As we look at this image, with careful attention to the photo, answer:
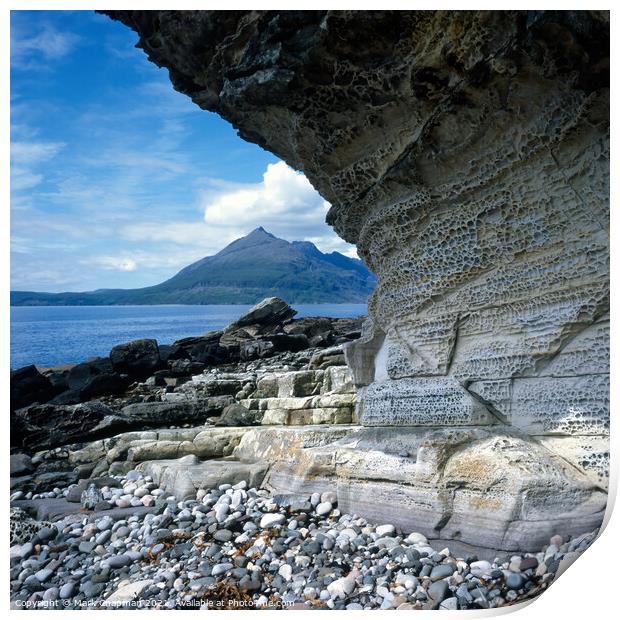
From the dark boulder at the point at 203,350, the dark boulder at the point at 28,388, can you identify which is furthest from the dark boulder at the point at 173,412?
the dark boulder at the point at 203,350

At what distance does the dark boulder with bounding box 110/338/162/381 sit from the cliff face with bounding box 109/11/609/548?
7.94 m

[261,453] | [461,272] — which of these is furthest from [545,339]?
[261,453]

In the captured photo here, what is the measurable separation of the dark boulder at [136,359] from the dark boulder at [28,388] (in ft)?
Answer: 4.46

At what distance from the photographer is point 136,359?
38.8ft

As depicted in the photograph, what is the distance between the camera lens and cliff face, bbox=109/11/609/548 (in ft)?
10.9

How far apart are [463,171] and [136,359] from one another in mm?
9379

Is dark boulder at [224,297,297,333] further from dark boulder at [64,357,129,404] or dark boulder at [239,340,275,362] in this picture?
dark boulder at [64,357,129,404]

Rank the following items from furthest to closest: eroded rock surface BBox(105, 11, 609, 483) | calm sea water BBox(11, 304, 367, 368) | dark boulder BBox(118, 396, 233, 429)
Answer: dark boulder BBox(118, 396, 233, 429)
calm sea water BBox(11, 304, 367, 368)
eroded rock surface BBox(105, 11, 609, 483)

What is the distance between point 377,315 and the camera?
16.6 feet

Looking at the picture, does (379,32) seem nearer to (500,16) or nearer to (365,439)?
(500,16)

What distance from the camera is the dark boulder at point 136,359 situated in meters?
11.6

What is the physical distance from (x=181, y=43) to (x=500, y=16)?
2.59 m

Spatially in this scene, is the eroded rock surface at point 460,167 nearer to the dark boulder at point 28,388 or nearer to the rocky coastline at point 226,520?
the rocky coastline at point 226,520

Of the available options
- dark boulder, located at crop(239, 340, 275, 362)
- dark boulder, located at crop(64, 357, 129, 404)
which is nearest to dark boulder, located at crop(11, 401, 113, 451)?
dark boulder, located at crop(64, 357, 129, 404)
